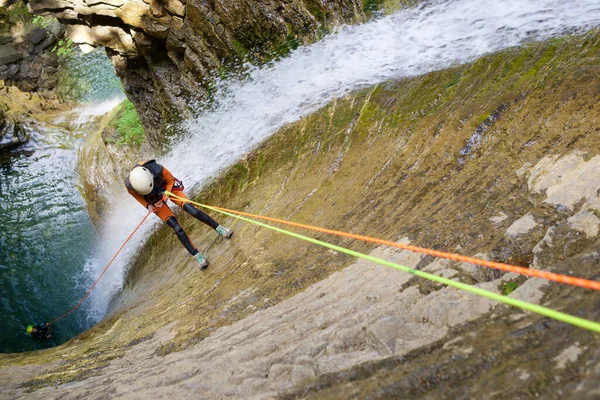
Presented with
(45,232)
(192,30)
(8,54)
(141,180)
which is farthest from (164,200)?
(8,54)

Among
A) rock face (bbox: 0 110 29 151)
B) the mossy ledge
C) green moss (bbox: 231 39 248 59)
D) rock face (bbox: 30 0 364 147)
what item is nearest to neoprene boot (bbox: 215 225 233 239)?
the mossy ledge

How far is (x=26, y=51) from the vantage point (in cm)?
1692

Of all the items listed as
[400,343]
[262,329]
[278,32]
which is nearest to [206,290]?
[262,329]

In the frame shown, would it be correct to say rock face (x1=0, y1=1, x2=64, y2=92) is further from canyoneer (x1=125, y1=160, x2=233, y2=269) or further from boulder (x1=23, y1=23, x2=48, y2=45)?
canyoneer (x1=125, y1=160, x2=233, y2=269)

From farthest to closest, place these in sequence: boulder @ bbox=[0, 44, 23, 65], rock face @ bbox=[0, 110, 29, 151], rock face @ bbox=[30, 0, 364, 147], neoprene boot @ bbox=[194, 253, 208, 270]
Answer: boulder @ bbox=[0, 44, 23, 65] < rock face @ bbox=[0, 110, 29, 151] < rock face @ bbox=[30, 0, 364, 147] < neoprene boot @ bbox=[194, 253, 208, 270]

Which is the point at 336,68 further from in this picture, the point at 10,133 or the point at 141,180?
the point at 10,133

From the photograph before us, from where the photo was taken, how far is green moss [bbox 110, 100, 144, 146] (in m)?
9.91

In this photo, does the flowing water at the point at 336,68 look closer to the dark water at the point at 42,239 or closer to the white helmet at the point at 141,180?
the dark water at the point at 42,239

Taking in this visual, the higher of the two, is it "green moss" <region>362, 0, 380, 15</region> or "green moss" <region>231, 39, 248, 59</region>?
"green moss" <region>231, 39, 248, 59</region>

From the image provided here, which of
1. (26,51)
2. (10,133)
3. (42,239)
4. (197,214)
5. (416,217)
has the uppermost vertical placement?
(26,51)

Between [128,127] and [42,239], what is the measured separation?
12.2ft

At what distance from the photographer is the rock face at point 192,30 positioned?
7715 mm

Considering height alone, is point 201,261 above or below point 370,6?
below

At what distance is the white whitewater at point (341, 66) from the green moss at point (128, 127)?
1.67m
